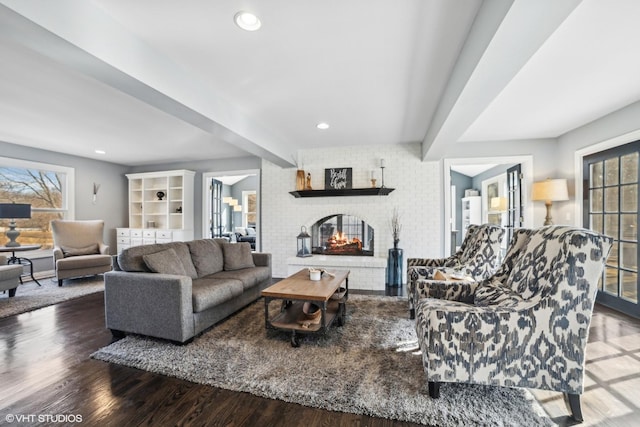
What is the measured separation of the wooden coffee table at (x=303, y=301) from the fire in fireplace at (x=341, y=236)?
6.85 feet

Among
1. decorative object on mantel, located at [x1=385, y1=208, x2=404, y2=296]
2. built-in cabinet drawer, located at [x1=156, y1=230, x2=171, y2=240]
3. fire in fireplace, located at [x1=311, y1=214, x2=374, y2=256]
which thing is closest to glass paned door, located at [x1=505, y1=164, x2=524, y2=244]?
decorative object on mantel, located at [x1=385, y1=208, x2=404, y2=296]

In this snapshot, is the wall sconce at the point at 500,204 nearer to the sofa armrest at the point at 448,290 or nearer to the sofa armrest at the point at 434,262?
the sofa armrest at the point at 434,262

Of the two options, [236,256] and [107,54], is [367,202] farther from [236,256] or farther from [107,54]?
[107,54]

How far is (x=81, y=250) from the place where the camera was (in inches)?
199

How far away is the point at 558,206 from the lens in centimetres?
428

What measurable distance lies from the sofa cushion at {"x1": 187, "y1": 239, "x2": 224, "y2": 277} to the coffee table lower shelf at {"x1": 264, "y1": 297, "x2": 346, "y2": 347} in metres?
1.11

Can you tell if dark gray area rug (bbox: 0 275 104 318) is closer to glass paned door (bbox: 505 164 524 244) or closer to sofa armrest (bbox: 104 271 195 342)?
sofa armrest (bbox: 104 271 195 342)

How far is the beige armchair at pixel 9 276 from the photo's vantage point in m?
3.64

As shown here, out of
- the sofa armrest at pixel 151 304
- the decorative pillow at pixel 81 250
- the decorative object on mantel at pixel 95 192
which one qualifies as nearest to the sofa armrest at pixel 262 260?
the sofa armrest at pixel 151 304

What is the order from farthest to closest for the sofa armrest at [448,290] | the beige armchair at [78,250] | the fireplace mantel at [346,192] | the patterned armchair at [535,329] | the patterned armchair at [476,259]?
1. the fireplace mantel at [346,192]
2. the beige armchair at [78,250]
3. the patterned armchair at [476,259]
4. the sofa armrest at [448,290]
5. the patterned armchair at [535,329]

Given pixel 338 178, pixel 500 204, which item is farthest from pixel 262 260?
pixel 500 204

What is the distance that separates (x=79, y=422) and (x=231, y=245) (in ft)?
7.68

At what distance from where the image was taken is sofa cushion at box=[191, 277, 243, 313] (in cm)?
253

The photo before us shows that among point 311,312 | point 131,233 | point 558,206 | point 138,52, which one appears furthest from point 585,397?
point 131,233
